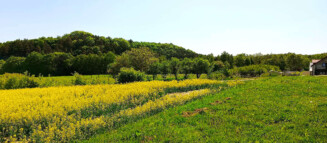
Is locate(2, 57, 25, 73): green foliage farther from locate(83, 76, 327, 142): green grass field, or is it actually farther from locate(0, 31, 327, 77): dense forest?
locate(83, 76, 327, 142): green grass field

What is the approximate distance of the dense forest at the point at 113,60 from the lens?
1866 inches

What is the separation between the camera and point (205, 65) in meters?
46.5

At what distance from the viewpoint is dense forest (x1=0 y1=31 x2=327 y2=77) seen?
4741 cm

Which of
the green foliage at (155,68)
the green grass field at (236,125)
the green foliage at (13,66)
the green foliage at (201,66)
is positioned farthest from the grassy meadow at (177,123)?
the green foliage at (13,66)

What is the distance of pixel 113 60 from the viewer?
80.9m

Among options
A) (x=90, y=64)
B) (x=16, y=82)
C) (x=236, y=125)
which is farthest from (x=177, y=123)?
(x=90, y=64)

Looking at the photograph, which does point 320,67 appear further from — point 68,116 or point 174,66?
point 68,116

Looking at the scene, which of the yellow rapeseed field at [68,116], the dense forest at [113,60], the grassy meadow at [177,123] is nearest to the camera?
the grassy meadow at [177,123]

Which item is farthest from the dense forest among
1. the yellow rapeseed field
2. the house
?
the yellow rapeseed field

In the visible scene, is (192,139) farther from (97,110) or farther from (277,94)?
(277,94)

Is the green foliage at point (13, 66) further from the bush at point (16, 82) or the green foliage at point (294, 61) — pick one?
the green foliage at point (294, 61)

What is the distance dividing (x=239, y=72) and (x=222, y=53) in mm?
45187

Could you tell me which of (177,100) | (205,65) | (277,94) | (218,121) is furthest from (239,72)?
(218,121)

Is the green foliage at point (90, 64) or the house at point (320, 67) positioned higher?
the green foliage at point (90, 64)
